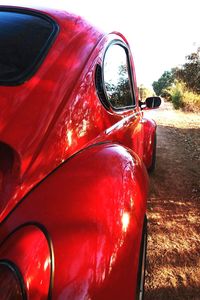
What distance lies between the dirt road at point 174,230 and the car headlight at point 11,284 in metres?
1.82

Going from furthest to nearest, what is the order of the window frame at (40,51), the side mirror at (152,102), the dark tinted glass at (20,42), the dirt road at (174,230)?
the side mirror at (152,102)
the dirt road at (174,230)
the dark tinted glass at (20,42)
the window frame at (40,51)

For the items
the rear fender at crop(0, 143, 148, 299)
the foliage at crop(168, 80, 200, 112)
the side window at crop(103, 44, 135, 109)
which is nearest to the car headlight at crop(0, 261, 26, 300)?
the rear fender at crop(0, 143, 148, 299)

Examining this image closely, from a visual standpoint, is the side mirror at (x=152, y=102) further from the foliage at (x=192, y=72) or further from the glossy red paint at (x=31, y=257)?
the foliage at (x=192, y=72)

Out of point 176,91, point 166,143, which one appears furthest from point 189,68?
point 166,143

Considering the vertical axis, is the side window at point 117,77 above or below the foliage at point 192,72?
above

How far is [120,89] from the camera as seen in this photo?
333cm

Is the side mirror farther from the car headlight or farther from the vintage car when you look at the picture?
the car headlight

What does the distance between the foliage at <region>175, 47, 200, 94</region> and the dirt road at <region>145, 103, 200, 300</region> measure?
13.8m

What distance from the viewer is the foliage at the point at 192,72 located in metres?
20.3

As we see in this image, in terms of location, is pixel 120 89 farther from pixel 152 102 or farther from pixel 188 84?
pixel 188 84

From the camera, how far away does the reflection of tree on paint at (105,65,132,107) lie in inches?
116

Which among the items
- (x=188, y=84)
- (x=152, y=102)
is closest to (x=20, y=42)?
(x=152, y=102)

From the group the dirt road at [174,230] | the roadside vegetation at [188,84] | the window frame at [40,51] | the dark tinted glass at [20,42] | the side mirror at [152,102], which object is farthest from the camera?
the roadside vegetation at [188,84]

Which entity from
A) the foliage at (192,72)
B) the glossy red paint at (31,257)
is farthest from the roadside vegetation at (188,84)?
the glossy red paint at (31,257)
